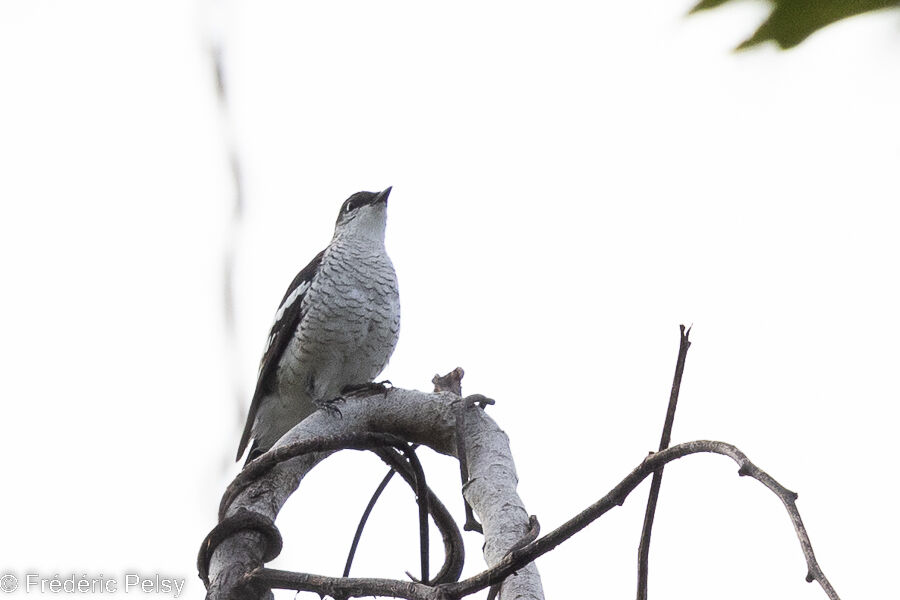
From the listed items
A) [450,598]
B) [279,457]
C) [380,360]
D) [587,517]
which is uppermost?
[380,360]

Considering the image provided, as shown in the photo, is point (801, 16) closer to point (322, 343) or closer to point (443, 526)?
point (443, 526)

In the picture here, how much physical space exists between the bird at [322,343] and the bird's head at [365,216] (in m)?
0.55

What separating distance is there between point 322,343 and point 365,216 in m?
1.27

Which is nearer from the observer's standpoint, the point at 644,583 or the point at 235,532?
the point at 644,583

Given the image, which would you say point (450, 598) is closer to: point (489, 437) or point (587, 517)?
point (587, 517)

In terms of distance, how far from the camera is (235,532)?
88.2 inches

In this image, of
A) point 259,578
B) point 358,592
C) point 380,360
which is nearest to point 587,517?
point 358,592

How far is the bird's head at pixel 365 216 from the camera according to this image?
597cm

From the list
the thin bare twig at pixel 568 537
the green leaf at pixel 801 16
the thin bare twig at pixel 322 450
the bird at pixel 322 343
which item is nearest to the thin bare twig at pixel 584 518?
the thin bare twig at pixel 568 537

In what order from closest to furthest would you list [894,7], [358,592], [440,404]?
[894,7]
[358,592]
[440,404]

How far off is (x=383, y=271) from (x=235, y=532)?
A: 3295mm

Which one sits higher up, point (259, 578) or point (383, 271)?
point (383, 271)

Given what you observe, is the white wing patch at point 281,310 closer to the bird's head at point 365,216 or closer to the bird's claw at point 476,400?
the bird's head at point 365,216

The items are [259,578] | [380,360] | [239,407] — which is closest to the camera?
[259,578]
